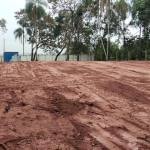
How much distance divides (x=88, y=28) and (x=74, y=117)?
29.3 m

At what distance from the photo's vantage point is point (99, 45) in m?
32.4

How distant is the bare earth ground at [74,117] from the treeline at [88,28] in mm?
20495

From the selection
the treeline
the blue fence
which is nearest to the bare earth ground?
the treeline

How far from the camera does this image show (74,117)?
3.55m

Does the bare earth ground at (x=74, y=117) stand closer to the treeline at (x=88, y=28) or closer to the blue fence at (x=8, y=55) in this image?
the treeline at (x=88, y=28)

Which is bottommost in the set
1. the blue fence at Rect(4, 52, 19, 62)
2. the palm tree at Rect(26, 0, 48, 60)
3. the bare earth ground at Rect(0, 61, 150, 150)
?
the bare earth ground at Rect(0, 61, 150, 150)

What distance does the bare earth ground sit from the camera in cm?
272

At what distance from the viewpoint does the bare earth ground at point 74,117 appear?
2.72 m

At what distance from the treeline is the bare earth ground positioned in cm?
2050

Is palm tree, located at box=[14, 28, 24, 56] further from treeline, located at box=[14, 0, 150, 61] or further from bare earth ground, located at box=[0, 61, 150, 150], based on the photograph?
bare earth ground, located at box=[0, 61, 150, 150]

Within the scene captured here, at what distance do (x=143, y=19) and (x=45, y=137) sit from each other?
78.6 feet

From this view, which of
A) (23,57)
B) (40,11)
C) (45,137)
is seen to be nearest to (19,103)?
(45,137)

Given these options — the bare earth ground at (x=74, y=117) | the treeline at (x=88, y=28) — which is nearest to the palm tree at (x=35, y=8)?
the treeline at (x=88, y=28)

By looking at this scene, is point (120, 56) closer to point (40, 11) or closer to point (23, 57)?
point (40, 11)
